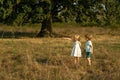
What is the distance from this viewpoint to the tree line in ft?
100.0

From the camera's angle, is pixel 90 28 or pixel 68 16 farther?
pixel 90 28

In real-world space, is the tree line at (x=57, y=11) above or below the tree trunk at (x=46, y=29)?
above

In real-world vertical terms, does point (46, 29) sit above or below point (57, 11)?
below

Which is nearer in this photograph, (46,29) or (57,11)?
(46,29)

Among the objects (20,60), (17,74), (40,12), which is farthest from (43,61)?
(40,12)

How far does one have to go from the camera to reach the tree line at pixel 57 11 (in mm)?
30480

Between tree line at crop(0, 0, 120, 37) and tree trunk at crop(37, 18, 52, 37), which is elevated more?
tree line at crop(0, 0, 120, 37)

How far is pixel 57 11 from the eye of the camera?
32.9 meters

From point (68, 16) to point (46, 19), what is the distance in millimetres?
1956

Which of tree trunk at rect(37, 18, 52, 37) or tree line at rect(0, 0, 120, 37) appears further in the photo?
tree trunk at rect(37, 18, 52, 37)

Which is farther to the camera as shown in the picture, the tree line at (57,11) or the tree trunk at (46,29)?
the tree trunk at (46,29)

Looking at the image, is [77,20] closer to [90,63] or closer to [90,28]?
[90,28]

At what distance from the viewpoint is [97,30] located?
40.9 metres

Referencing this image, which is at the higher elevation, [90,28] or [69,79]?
[69,79]
